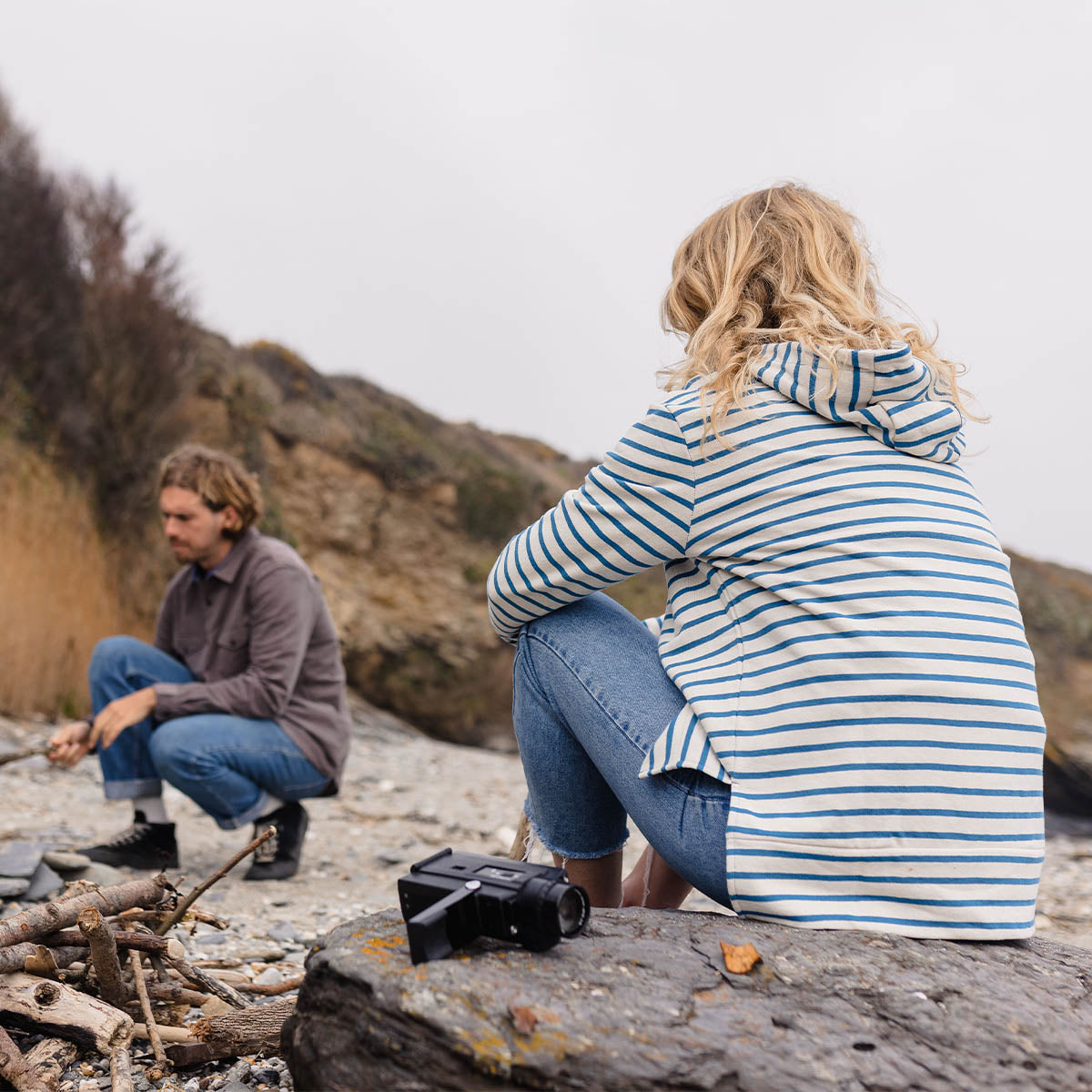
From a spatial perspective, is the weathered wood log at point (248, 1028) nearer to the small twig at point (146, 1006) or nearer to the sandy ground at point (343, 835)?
the small twig at point (146, 1006)

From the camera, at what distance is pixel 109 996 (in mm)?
1740

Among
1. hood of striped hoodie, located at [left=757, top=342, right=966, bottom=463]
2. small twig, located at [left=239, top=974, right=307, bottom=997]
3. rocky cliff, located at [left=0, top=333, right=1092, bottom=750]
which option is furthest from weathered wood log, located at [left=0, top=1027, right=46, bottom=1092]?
rocky cliff, located at [left=0, top=333, right=1092, bottom=750]

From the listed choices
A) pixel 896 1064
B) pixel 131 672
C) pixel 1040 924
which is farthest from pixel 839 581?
pixel 1040 924

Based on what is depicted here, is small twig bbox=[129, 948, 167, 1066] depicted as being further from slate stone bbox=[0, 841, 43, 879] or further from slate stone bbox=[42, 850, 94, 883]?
slate stone bbox=[42, 850, 94, 883]

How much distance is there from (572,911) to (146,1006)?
2.82 feet

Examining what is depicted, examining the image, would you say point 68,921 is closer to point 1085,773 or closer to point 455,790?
point 455,790

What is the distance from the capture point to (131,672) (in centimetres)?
343

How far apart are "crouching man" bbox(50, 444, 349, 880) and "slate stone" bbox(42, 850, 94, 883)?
21 cm

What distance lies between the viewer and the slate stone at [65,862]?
9.50ft

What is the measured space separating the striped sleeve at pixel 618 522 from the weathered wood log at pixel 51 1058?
1.09 meters

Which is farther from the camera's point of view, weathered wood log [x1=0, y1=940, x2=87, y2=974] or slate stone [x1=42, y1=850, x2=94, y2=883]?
slate stone [x1=42, y1=850, x2=94, y2=883]

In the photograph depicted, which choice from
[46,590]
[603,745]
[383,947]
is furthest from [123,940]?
[46,590]

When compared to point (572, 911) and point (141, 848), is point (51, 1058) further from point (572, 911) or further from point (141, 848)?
point (141, 848)

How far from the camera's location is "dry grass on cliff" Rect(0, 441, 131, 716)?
6.93 meters
